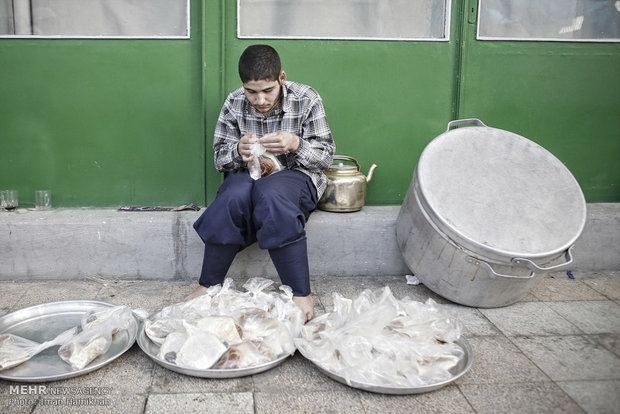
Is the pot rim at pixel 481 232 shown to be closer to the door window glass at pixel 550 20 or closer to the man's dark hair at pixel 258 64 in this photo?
the man's dark hair at pixel 258 64

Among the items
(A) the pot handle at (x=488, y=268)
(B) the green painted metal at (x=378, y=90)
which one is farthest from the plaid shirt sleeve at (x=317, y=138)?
(A) the pot handle at (x=488, y=268)

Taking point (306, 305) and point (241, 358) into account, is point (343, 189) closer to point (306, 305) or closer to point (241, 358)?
point (306, 305)

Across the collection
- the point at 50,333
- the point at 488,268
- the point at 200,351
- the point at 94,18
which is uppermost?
the point at 94,18

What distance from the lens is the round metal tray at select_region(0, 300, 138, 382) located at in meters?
1.97

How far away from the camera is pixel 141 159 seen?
3.37 m

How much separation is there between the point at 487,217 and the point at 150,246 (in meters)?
1.88

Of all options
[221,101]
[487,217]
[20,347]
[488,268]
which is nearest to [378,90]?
[221,101]

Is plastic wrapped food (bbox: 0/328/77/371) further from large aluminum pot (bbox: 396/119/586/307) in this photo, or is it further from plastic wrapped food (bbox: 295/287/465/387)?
large aluminum pot (bbox: 396/119/586/307)

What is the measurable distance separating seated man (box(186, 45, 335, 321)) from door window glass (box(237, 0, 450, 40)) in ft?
1.86

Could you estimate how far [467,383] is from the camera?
200 centimetres

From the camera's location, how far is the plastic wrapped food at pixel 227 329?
2.00 m

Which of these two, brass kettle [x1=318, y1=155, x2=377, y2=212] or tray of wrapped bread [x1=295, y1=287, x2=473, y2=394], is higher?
brass kettle [x1=318, y1=155, x2=377, y2=212]

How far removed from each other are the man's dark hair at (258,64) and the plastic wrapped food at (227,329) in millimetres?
1005

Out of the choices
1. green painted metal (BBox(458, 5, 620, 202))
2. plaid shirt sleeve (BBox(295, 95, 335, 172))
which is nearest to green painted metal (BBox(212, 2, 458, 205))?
green painted metal (BBox(458, 5, 620, 202))
